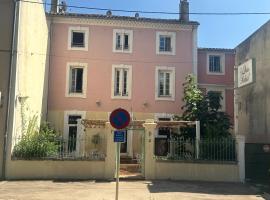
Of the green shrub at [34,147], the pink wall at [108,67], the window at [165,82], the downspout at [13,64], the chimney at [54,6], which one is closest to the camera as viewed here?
the downspout at [13,64]

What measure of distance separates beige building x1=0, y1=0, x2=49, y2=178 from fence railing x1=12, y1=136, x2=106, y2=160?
496 mm

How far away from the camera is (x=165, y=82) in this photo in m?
26.8

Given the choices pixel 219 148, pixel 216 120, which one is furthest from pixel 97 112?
pixel 219 148

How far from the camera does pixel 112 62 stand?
86.4 ft

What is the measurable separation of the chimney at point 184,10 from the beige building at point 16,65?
33.0ft

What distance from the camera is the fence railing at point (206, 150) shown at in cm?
1816

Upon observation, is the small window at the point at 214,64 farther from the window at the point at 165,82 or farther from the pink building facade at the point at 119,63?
the window at the point at 165,82

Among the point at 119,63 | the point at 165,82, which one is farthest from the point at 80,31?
the point at 165,82

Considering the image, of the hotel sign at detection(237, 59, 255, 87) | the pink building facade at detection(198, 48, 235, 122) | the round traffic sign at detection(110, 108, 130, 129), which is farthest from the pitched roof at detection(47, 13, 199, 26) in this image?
the round traffic sign at detection(110, 108, 130, 129)

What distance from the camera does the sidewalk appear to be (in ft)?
44.8

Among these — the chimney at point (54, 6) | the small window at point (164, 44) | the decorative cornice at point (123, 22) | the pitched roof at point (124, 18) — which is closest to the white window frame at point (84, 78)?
the decorative cornice at point (123, 22)

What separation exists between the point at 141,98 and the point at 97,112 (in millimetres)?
2840

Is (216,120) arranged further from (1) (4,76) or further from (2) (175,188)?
(1) (4,76)

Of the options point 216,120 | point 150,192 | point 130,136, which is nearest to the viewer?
point 150,192
